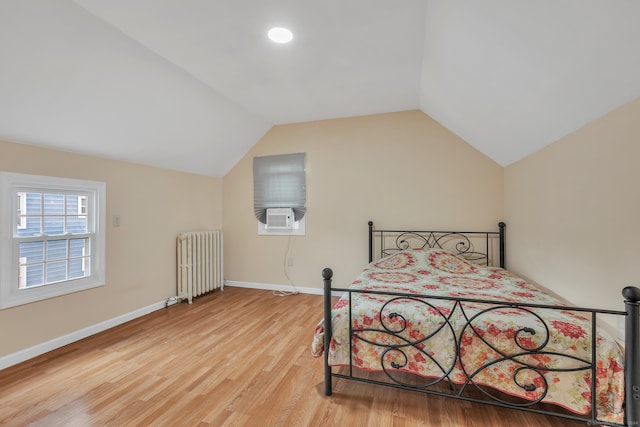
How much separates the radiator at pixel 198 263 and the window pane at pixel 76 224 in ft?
3.50

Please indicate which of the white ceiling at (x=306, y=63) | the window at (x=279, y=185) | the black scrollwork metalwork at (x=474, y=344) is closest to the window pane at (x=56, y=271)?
the white ceiling at (x=306, y=63)

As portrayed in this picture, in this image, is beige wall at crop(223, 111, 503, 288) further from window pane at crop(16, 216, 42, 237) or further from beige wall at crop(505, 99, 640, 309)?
window pane at crop(16, 216, 42, 237)

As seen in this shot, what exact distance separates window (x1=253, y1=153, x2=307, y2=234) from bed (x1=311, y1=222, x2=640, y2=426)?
2.13 meters

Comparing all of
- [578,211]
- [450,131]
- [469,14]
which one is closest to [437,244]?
[450,131]

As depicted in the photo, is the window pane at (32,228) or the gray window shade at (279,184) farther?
the gray window shade at (279,184)

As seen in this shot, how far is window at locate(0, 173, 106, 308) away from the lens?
2283mm

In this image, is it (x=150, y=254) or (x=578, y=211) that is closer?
(x=578, y=211)

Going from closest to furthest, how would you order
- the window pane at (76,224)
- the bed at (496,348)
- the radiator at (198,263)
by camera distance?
1. the bed at (496,348)
2. the window pane at (76,224)
3. the radiator at (198,263)

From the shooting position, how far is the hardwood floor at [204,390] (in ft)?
5.47

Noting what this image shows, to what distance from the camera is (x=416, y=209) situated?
372 cm

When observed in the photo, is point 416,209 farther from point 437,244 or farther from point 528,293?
point 528,293

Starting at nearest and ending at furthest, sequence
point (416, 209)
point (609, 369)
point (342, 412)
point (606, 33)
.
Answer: point (606, 33) < point (609, 369) < point (342, 412) < point (416, 209)

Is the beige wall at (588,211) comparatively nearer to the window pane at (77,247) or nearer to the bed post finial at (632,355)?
the bed post finial at (632,355)

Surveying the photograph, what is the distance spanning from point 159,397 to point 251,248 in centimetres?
269
